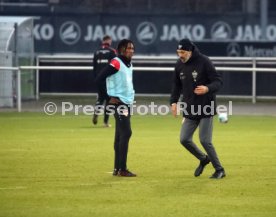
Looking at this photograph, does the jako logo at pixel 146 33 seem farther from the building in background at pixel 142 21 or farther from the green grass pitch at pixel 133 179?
the green grass pitch at pixel 133 179

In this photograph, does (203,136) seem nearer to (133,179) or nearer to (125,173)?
(133,179)

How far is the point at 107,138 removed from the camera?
2161cm

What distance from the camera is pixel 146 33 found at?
3444cm

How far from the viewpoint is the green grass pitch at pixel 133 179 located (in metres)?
12.1

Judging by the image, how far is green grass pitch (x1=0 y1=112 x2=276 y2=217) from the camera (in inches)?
475

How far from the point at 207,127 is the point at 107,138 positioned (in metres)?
7.28

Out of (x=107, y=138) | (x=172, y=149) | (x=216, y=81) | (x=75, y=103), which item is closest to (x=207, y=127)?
(x=216, y=81)

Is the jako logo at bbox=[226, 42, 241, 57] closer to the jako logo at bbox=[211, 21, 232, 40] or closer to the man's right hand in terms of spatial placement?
the jako logo at bbox=[211, 21, 232, 40]

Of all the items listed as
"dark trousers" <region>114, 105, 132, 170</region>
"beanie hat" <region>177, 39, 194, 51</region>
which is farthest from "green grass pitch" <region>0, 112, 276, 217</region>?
"beanie hat" <region>177, 39, 194, 51</region>

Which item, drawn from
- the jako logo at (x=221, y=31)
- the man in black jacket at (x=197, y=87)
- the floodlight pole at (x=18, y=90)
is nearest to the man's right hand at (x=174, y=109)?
the man in black jacket at (x=197, y=87)

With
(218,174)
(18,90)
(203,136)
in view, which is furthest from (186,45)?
(18,90)

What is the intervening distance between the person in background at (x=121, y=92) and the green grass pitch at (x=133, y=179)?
45 centimetres

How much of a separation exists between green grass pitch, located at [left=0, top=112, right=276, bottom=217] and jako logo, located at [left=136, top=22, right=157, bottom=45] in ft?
31.6

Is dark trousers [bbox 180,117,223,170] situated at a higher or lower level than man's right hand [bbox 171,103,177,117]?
lower
